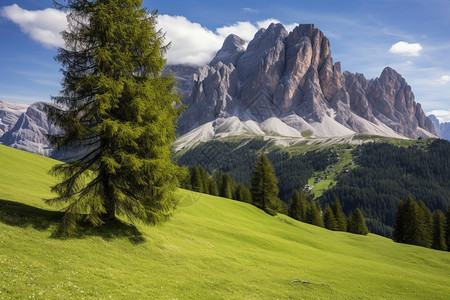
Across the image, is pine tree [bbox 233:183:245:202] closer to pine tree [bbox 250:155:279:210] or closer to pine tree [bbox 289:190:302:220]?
pine tree [bbox 289:190:302:220]

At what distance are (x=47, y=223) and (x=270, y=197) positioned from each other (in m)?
52.3

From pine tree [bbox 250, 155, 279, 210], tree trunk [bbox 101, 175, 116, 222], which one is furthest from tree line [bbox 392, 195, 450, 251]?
tree trunk [bbox 101, 175, 116, 222]

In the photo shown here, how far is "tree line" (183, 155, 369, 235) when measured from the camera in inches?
2486

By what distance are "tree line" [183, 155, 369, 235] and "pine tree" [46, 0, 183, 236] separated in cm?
4330

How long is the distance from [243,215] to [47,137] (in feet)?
131

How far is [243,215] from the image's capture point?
165 ft

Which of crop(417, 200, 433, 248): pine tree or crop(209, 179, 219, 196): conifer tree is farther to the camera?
crop(209, 179, 219, 196): conifer tree

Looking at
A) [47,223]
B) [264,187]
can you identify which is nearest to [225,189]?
[264,187]

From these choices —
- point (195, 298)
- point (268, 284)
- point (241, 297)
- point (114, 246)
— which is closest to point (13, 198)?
point (114, 246)

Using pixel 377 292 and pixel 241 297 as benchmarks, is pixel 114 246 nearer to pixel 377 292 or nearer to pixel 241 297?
pixel 241 297

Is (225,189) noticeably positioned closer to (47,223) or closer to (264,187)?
(264,187)

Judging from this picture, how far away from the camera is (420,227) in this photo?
60.3m

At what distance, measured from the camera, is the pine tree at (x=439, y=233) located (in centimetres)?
6222

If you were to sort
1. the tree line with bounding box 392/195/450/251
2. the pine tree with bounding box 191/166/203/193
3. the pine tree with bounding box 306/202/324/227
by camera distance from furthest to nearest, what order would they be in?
the pine tree with bounding box 191/166/203/193 → the pine tree with bounding box 306/202/324/227 → the tree line with bounding box 392/195/450/251
